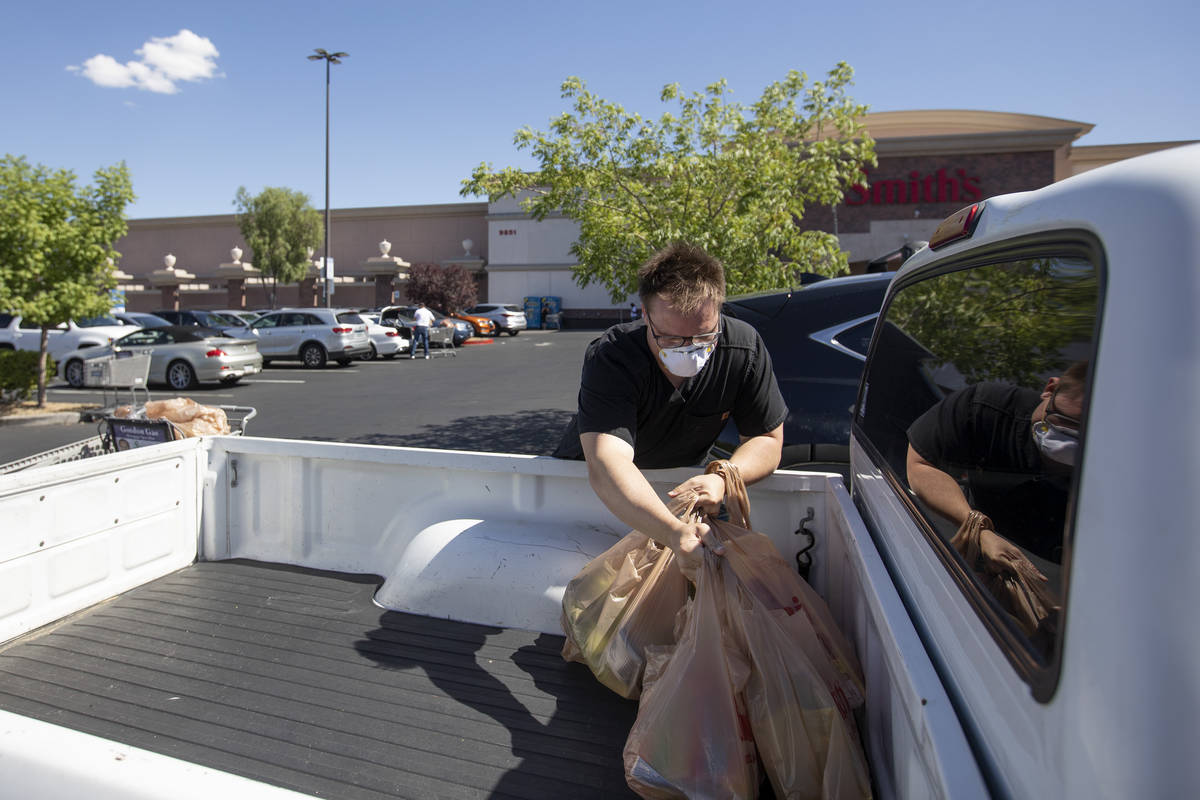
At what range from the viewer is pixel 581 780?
2.04m

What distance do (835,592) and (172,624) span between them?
2.39 meters

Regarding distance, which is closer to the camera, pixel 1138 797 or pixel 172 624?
pixel 1138 797

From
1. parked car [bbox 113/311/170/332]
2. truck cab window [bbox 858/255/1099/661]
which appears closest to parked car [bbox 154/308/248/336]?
parked car [bbox 113/311/170/332]

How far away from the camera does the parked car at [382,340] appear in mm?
22125

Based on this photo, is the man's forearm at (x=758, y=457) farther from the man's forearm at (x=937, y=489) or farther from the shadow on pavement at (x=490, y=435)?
the shadow on pavement at (x=490, y=435)

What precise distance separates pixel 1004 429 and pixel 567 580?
172 centimetres

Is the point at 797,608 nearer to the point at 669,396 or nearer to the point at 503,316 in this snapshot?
the point at 669,396

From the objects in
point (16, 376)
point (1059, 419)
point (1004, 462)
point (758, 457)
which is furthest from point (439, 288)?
point (1059, 419)

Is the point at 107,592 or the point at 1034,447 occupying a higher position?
the point at 1034,447

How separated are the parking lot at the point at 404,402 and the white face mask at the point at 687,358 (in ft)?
20.2

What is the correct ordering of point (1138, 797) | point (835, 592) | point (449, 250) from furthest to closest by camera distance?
1. point (449, 250)
2. point (835, 592)
3. point (1138, 797)

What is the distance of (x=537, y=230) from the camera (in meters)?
42.2

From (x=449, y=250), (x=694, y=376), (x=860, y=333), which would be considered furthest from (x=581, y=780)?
(x=449, y=250)

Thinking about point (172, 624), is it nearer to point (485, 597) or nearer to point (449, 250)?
point (485, 597)
